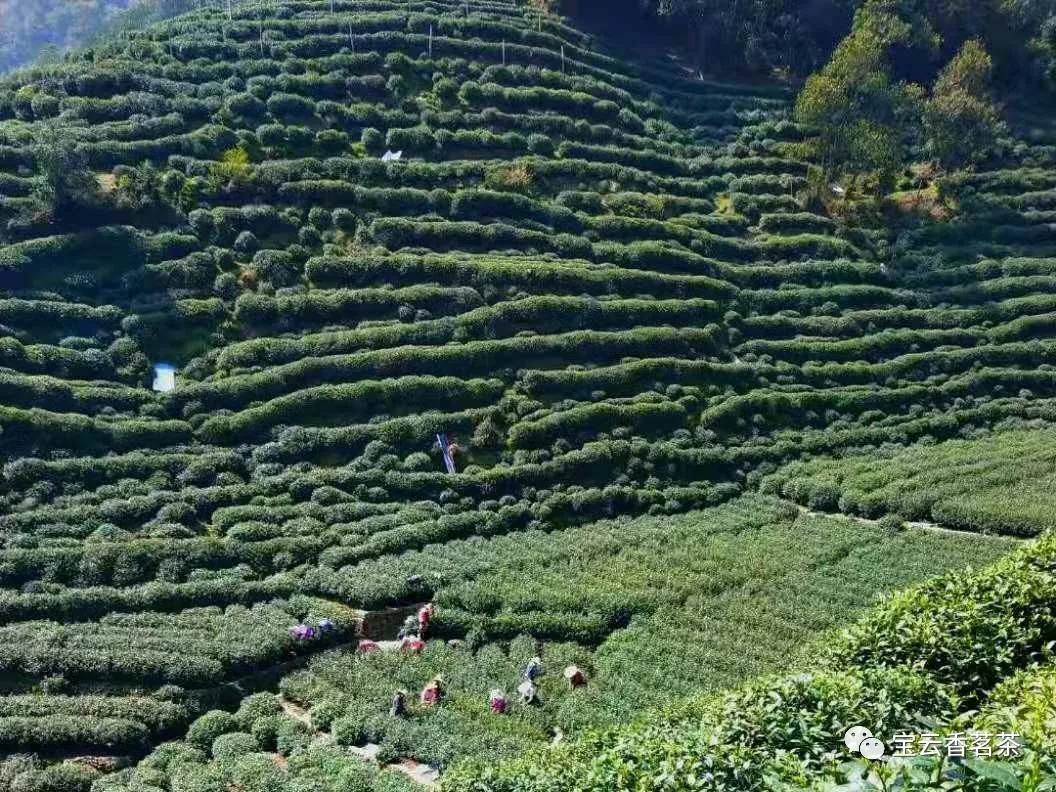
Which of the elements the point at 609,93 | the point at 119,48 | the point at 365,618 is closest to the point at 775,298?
the point at 609,93

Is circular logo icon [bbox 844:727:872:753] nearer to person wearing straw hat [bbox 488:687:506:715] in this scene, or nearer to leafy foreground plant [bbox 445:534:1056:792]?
leafy foreground plant [bbox 445:534:1056:792]

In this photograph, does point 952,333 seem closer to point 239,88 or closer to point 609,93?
point 609,93

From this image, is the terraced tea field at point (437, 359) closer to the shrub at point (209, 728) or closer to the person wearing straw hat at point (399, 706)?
the shrub at point (209, 728)

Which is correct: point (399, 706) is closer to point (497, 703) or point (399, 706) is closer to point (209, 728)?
point (497, 703)

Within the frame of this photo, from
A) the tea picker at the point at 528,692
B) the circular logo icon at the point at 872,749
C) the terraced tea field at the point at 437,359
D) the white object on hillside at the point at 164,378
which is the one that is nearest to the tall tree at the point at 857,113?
the terraced tea field at the point at 437,359

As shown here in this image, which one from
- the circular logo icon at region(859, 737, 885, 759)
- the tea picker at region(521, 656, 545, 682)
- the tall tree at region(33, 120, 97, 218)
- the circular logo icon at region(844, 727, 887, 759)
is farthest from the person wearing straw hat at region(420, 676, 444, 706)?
the tall tree at region(33, 120, 97, 218)
